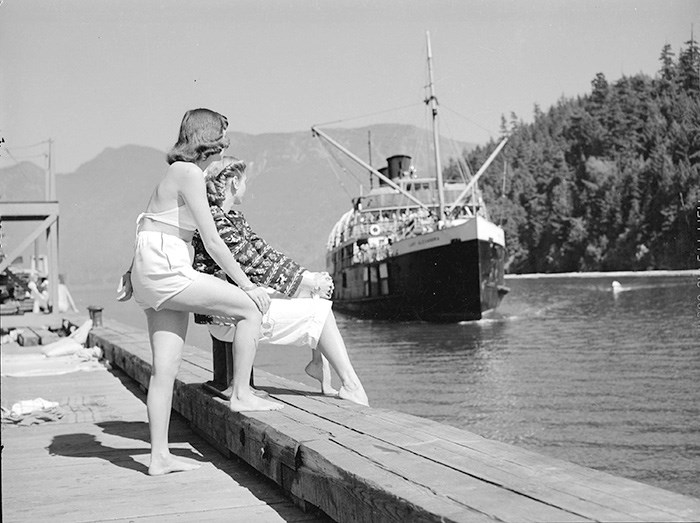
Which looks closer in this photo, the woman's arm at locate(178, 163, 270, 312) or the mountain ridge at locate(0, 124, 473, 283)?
the woman's arm at locate(178, 163, 270, 312)

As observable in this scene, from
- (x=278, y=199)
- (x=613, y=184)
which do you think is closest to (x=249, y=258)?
(x=613, y=184)

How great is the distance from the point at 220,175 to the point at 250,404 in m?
1.03

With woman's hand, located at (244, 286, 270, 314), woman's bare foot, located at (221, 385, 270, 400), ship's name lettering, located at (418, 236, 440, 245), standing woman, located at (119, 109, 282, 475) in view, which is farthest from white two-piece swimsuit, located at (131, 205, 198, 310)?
ship's name lettering, located at (418, 236, 440, 245)

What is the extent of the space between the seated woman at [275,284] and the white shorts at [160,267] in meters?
0.51

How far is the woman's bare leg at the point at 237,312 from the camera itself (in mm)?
3195

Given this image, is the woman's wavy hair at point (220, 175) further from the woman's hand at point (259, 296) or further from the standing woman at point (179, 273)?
the woman's hand at point (259, 296)

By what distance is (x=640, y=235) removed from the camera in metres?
69.7

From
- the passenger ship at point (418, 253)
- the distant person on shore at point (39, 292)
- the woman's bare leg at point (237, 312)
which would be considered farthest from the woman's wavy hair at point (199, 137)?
the passenger ship at point (418, 253)

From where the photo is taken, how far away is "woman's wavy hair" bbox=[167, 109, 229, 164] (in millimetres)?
3225

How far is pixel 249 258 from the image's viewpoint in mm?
3902

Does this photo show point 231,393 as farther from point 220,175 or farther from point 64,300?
point 64,300

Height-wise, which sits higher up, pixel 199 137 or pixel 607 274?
pixel 607 274

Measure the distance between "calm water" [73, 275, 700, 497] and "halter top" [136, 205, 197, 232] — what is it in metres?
4.33

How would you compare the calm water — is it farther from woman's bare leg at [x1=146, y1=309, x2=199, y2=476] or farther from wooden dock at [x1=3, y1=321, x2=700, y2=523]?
woman's bare leg at [x1=146, y1=309, x2=199, y2=476]
